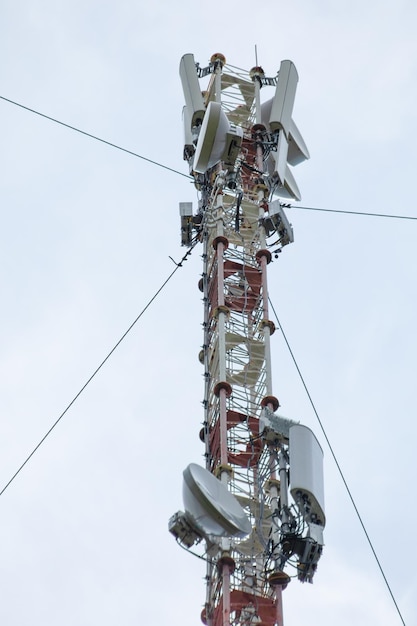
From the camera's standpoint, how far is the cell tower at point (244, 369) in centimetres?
3161

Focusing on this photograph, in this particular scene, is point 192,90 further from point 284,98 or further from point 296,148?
point 296,148

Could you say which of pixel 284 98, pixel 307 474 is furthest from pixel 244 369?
pixel 284 98

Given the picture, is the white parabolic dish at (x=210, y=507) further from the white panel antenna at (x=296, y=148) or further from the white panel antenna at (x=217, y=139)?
the white panel antenna at (x=296, y=148)

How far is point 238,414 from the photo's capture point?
35719 mm

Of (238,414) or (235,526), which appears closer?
(235,526)

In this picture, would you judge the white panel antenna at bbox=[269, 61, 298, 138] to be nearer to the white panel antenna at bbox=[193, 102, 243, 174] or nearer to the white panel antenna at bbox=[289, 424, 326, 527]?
the white panel antenna at bbox=[193, 102, 243, 174]

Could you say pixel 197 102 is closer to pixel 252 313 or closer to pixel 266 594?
pixel 252 313

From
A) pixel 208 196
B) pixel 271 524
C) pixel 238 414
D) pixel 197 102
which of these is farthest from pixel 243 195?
pixel 271 524

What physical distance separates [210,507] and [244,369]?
6.99 metres

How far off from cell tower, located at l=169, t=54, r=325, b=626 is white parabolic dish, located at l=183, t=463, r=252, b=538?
0.03 meters

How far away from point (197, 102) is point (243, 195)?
432 cm

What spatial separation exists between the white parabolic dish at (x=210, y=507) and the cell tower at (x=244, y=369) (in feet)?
0.09

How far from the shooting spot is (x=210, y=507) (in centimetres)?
3061

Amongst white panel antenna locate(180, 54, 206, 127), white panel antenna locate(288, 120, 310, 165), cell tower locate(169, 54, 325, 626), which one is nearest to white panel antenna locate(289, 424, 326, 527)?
cell tower locate(169, 54, 325, 626)
